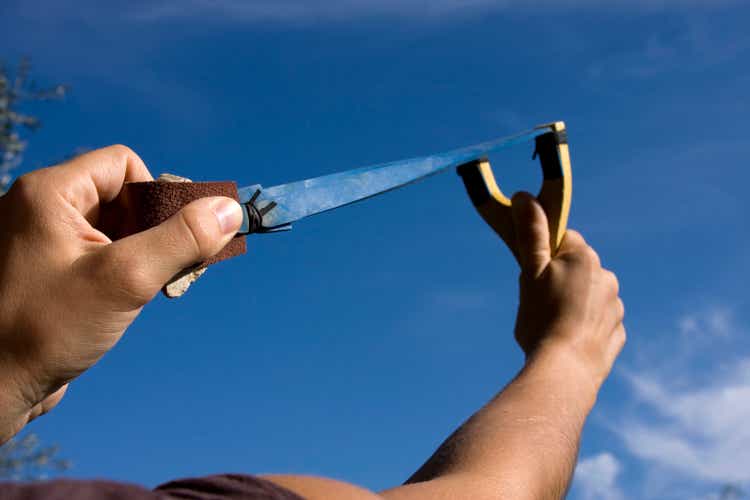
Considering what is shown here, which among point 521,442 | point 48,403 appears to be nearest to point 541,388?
point 521,442

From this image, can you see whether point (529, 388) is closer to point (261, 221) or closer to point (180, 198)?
point (261, 221)

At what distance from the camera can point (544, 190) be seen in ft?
9.82

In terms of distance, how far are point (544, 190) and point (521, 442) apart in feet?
4.97

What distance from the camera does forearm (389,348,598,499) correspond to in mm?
1374

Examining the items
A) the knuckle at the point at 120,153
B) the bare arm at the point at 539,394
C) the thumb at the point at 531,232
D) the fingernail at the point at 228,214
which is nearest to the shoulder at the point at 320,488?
the bare arm at the point at 539,394

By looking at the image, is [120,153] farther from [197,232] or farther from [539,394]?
[539,394]

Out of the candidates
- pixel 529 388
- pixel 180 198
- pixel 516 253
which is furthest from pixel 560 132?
pixel 180 198

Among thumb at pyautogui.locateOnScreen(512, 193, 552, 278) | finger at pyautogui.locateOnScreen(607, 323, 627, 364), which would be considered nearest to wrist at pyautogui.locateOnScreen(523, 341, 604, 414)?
finger at pyautogui.locateOnScreen(607, 323, 627, 364)

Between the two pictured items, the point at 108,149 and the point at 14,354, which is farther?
the point at 108,149

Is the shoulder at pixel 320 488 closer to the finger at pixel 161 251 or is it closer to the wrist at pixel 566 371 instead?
the finger at pixel 161 251

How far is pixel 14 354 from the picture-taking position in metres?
1.17

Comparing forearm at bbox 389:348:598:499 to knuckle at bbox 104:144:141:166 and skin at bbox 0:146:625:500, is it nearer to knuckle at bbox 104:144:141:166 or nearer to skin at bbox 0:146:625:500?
skin at bbox 0:146:625:500

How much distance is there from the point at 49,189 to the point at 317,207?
53 centimetres

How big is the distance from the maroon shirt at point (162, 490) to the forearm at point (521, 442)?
311 mm
